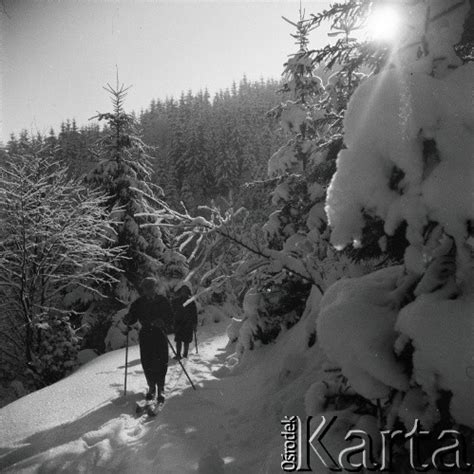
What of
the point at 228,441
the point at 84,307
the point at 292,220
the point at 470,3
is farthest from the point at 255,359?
the point at 84,307

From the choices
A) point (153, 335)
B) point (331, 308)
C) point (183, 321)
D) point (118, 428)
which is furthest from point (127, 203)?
point (331, 308)

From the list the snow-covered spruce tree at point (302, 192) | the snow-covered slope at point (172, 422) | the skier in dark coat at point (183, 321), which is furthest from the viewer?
the skier in dark coat at point (183, 321)

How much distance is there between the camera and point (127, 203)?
1762cm

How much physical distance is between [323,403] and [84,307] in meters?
17.1

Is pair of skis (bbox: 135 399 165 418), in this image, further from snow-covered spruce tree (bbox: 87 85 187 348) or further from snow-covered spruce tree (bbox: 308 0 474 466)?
snow-covered spruce tree (bbox: 87 85 187 348)

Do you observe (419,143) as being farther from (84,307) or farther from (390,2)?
(84,307)

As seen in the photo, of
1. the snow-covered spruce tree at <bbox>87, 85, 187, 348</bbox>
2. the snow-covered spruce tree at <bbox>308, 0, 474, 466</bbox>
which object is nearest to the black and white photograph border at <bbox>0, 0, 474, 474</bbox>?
the snow-covered spruce tree at <bbox>308, 0, 474, 466</bbox>

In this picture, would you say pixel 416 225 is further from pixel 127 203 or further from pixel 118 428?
pixel 127 203

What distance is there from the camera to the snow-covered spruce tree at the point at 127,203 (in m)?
17.4

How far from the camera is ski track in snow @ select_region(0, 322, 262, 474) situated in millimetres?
4335

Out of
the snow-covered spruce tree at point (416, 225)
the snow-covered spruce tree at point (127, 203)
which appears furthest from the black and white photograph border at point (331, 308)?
the snow-covered spruce tree at point (127, 203)

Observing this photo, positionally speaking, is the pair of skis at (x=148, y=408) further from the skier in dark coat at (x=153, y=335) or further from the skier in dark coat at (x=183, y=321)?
the skier in dark coat at (x=183, y=321)

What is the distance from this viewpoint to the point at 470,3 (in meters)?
2.65

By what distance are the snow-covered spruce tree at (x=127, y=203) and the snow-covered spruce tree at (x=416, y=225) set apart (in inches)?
609
